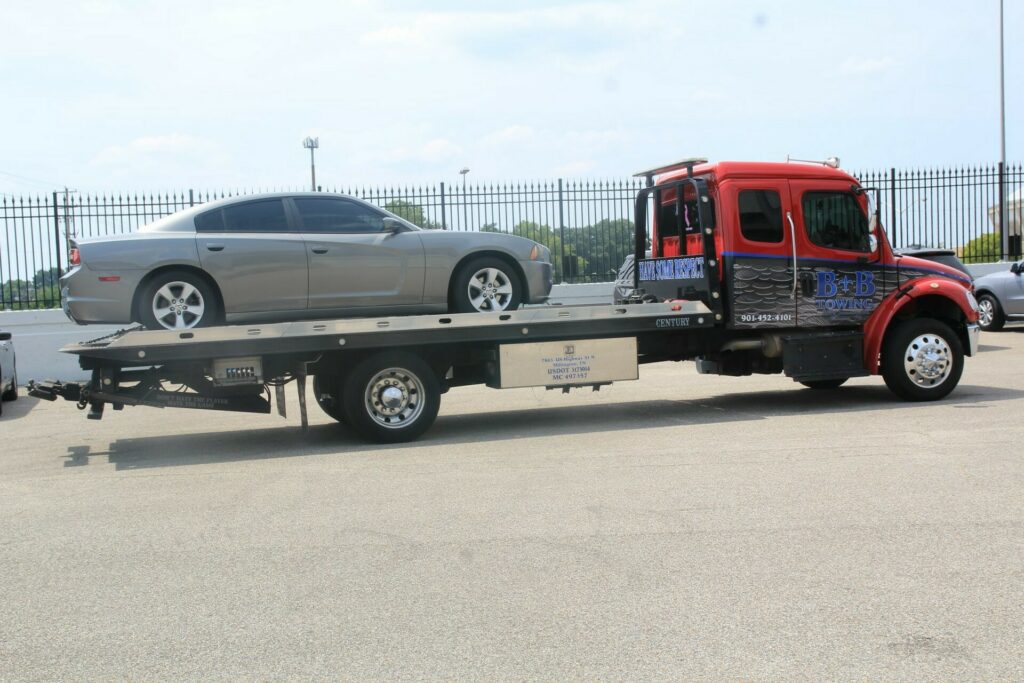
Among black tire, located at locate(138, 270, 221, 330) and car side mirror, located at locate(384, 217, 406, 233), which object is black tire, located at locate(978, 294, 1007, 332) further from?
black tire, located at locate(138, 270, 221, 330)

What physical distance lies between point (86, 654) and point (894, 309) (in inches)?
350

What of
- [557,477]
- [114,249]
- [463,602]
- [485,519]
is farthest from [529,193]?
[463,602]

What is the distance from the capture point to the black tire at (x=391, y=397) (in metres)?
9.49

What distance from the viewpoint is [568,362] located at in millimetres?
10203

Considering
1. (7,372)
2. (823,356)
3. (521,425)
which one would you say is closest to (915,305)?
(823,356)

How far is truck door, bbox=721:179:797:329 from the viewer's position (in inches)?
420

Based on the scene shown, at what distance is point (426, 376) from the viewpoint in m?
9.66

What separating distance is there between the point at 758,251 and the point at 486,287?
2.77m

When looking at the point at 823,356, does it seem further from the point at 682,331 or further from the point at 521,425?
the point at 521,425

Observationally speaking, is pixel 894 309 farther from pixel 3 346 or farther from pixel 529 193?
pixel 3 346

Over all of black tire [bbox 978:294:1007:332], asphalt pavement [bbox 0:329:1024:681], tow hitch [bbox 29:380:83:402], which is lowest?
asphalt pavement [bbox 0:329:1024:681]

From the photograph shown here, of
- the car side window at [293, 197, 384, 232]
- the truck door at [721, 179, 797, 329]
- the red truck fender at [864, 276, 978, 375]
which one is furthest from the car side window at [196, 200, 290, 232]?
the red truck fender at [864, 276, 978, 375]

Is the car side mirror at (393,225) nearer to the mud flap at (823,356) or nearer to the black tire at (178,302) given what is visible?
the black tire at (178,302)

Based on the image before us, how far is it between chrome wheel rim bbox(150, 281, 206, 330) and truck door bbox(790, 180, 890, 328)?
588cm
